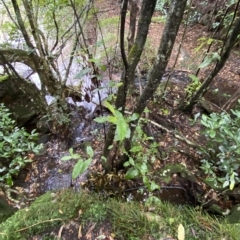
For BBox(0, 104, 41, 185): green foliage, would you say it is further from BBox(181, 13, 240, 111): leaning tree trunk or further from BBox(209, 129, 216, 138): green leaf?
BBox(181, 13, 240, 111): leaning tree trunk

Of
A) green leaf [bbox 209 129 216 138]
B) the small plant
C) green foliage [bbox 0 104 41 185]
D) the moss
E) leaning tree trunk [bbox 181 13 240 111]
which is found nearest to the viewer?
the small plant

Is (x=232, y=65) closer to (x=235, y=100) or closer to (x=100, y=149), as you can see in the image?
(x=235, y=100)

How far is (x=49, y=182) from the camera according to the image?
139 inches

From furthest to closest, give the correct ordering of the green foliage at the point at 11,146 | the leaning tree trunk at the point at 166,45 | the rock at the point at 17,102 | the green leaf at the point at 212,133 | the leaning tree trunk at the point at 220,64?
the rock at the point at 17,102, the leaning tree trunk at the point at 220,64, the green foliage at the point at 11,146, the green leaf at the point at 212,133, the leaning tree trunk at the point at 166,45

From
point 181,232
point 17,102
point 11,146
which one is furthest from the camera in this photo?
point 17,102

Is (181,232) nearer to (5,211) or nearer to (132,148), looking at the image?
(132,148)

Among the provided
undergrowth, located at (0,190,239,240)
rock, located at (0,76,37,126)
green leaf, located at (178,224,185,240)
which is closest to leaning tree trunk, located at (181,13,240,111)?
undergrowth, located at (0,190,239,240)

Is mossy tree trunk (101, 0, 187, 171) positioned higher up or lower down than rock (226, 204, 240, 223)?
higher up

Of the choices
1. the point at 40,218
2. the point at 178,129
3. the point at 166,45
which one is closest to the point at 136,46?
the point at 166,45

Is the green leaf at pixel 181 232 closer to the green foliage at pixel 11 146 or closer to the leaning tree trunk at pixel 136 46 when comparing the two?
the leaning tree trunk at pixel 136 46

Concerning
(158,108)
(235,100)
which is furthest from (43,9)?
(235,100)

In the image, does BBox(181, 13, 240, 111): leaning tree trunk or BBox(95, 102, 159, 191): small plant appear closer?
BBox(95, 102, 159, 191): small plant

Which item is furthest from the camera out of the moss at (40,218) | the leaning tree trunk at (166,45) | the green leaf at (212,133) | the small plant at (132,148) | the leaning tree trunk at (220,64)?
the leaning tree trunk at (220,64)

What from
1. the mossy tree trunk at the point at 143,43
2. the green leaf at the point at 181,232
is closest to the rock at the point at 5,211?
the mossy tree trunk at the point at 143,43
